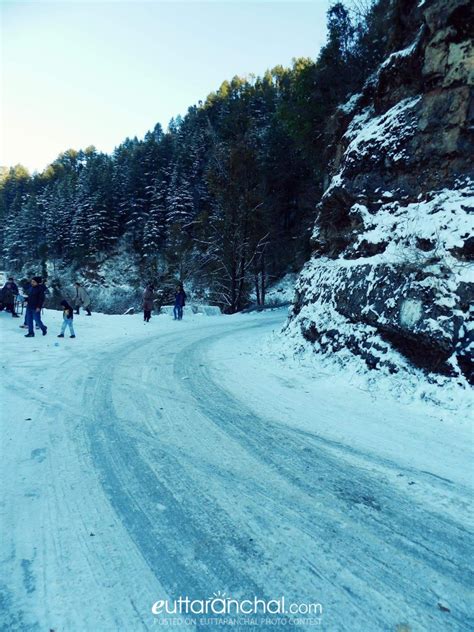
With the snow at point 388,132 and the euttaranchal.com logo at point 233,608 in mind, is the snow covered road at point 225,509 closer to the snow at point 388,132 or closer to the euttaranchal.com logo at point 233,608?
the euttaranchal.com logo at point 233,608

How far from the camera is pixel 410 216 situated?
7.63 meters

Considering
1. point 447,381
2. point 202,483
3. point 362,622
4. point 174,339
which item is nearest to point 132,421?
point 202,483

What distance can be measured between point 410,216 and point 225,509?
737 cm

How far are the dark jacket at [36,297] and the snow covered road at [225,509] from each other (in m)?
6.17

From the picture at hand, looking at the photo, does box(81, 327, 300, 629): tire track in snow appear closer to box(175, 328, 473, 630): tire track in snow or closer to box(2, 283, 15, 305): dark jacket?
box(175, 328, 473, 630): tire track in snow

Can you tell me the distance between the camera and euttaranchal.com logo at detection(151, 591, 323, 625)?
71.0 inches

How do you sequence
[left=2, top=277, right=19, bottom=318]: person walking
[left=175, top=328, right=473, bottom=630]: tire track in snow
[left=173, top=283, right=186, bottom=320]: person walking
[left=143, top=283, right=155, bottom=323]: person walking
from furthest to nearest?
[left=173, top=283, right=186, bottom=320]: person walking
[left=143, top=283, right=155, bottom=323]: person walking
[left=2, top=277, right=19, bottom=318]: person walking
[left=175, top=328, right=473, bottom=630]: tire track in snow

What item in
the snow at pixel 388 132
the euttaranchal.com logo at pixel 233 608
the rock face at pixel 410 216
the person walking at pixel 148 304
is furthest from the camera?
the person walking at pixel 148 304

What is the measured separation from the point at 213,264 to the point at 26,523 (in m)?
27.0

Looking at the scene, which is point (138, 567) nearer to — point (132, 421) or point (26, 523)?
point (26, 523)

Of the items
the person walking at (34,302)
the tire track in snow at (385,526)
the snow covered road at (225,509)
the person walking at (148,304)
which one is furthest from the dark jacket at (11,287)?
the tire track in snow at (385,526)

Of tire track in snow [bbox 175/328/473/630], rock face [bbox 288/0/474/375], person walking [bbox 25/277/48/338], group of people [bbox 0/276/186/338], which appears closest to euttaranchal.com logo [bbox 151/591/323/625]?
tire track in snow [bbox 175/328/473/630]

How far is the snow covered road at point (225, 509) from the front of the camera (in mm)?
1892

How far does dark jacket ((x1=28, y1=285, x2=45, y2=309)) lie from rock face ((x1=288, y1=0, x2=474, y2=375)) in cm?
794
